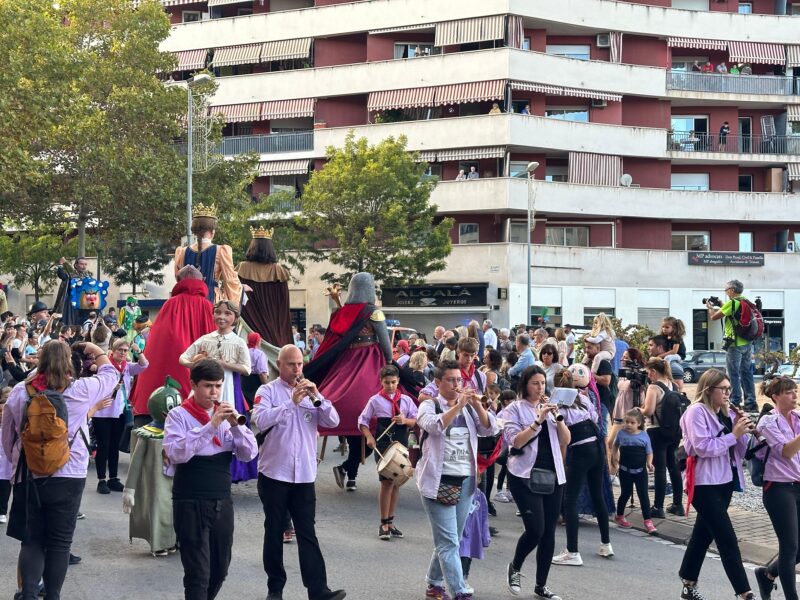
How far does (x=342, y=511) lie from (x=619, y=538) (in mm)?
2870

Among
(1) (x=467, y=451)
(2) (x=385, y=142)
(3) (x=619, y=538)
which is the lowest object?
(3) (x=619, y=538)

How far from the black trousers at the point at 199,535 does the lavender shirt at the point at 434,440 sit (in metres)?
1.79

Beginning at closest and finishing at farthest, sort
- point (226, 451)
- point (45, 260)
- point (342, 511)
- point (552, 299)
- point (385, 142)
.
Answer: point (226, 451)
point (342, 511)
point (385, 142)
point (552, 299)
point (45, 260)

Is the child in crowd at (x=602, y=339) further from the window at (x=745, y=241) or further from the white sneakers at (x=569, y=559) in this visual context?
the window at (x=745, y=241)

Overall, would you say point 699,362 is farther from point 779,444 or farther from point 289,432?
point 289,432

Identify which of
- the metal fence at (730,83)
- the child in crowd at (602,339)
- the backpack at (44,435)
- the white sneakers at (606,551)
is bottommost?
the white sneakers at (606,551)

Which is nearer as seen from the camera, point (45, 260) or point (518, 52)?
point (518, 52)

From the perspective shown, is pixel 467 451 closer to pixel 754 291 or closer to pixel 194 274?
pixel 194 274

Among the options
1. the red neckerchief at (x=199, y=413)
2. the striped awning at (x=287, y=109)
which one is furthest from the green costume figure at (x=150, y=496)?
the striped awning at (x=287, y=109)

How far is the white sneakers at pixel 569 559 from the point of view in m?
9.64

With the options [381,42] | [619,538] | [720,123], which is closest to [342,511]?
[619,538]

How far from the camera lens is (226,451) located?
6.73 metres

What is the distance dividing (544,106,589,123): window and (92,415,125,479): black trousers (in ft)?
114

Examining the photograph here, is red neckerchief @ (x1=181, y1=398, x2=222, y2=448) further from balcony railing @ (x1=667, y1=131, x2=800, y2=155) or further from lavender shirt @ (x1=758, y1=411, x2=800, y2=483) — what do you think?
balcony railing @ (x1=667, y1=131, x2=800, y2=155)
